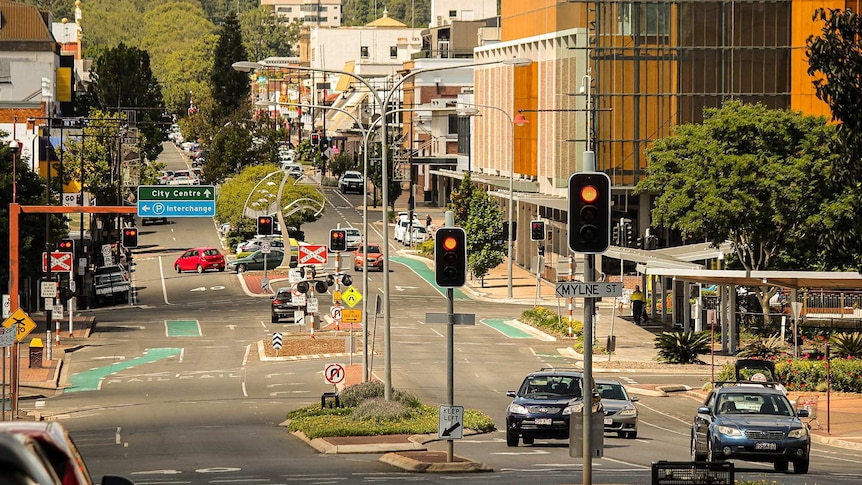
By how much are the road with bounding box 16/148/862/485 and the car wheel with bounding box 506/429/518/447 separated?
46 cm

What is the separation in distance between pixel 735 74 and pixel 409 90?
66.5 meters

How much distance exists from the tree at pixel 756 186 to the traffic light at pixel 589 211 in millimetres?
41005

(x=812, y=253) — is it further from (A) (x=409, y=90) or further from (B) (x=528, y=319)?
(A) (x=409, y=90)

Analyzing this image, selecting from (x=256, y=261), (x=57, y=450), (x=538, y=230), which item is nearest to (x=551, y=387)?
(x=57, y=450)

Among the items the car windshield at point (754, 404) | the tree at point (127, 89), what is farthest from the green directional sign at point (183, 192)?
the tree at point (127, 89)

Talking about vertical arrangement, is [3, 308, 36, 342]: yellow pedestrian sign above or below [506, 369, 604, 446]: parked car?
above

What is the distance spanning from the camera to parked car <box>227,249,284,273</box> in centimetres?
8981

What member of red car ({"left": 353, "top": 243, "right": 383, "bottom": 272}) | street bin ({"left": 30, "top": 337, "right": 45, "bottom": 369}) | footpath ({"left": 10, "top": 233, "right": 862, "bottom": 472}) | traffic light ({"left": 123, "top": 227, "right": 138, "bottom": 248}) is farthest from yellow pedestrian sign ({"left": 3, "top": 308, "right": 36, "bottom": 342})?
red car ({"left": 353, "top": 243, "right": 383, "bottom": 272})

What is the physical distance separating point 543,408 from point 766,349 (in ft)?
66.2

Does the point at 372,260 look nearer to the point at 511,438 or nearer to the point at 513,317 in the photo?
the point at 513,317

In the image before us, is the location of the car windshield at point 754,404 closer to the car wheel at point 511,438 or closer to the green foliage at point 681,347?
the car wheel at point 511,438

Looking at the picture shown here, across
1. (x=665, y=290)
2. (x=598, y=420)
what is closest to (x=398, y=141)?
(x=665, y=290)

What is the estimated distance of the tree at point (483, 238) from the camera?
270 feet

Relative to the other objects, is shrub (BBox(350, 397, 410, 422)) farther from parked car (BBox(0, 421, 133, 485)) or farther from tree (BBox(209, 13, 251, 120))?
tree (BBox(209, 13, 251, 120))
